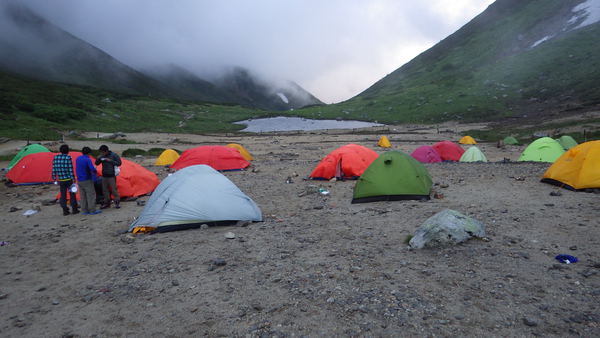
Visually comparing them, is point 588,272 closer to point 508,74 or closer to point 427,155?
point 427,155

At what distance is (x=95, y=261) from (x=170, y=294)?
2750mm

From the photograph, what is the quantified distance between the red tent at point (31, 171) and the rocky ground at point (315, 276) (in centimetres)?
718

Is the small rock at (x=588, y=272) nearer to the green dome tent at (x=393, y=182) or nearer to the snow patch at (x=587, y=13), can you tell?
the green dome tent at (x=393, y=182)

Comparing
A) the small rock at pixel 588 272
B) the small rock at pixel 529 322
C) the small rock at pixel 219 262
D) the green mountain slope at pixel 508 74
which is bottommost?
the small rock at pixel 529 322

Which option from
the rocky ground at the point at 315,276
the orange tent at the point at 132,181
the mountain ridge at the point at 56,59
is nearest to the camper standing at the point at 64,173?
the rocky ground at the point at 315,276

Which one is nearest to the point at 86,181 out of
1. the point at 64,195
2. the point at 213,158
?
the point at 64,195

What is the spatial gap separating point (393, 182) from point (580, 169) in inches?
239

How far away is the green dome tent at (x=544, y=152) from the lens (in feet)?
59.4

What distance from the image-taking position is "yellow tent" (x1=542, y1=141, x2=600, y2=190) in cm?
1095

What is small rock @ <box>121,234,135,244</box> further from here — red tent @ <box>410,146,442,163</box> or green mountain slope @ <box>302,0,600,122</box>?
green mountain slope @ <box>302,0,600,122</box>

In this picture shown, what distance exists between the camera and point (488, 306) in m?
4.88

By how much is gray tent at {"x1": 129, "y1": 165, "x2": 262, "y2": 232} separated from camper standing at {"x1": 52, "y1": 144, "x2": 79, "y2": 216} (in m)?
3.71

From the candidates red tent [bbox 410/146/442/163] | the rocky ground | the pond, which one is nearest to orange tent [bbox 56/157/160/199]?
the rocky ground

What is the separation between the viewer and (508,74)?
83938 mm
